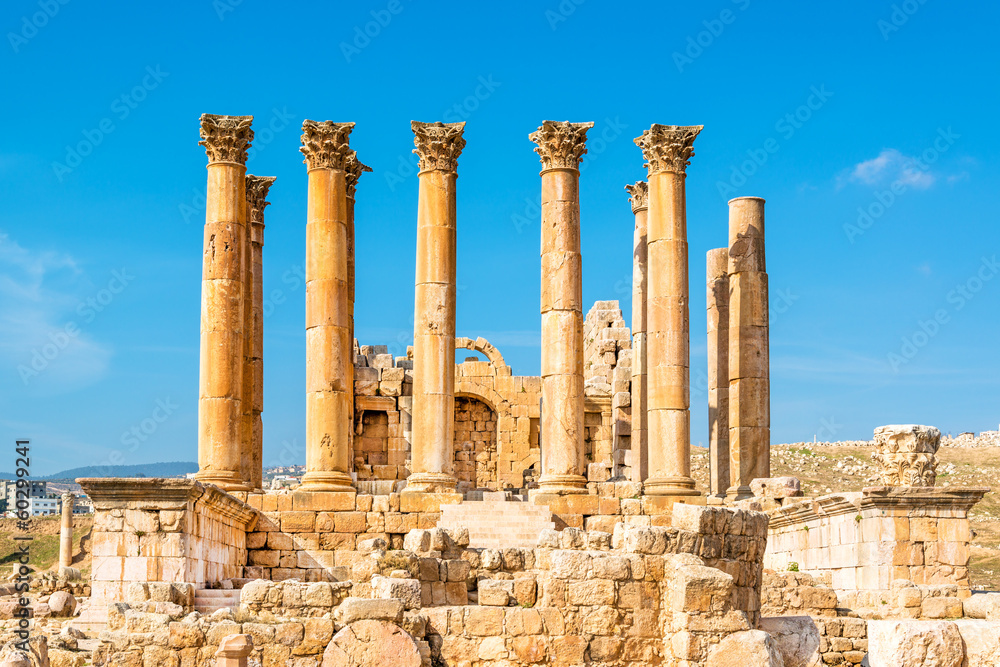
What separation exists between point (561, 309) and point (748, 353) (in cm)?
587

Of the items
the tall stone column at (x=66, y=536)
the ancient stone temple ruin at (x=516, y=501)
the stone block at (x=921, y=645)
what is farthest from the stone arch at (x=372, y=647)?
the tall stone column at (x=66, y=536)

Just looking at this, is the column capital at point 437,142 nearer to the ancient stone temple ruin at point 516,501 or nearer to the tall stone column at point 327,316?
the ancient stone temple ruin at point 516,501

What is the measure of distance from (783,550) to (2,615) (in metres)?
15.7

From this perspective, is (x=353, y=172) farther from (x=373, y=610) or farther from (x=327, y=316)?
(x=373, y=610)

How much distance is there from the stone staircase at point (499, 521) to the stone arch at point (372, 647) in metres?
9.41

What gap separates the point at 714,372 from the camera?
33719mm

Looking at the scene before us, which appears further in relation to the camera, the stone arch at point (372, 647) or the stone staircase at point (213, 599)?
the stone staircase at point (213, 599)

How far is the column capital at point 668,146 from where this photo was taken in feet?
97.8

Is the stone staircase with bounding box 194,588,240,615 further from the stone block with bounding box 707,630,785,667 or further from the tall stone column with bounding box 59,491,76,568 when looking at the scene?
the tall stone column with bounding box 59,491,76,568

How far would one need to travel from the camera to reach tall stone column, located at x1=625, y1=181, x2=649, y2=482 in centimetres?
3406

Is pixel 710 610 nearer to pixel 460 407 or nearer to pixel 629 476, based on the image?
pixel 629 476

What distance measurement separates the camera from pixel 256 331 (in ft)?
106

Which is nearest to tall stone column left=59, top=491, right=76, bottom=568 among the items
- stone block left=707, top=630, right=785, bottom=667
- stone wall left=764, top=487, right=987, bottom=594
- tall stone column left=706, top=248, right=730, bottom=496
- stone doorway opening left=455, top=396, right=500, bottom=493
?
stone doorway opening left=455, top=396, right=500, bottom=493

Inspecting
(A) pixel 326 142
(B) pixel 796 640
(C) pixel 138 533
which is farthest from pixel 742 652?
(A) pixel 326 142
